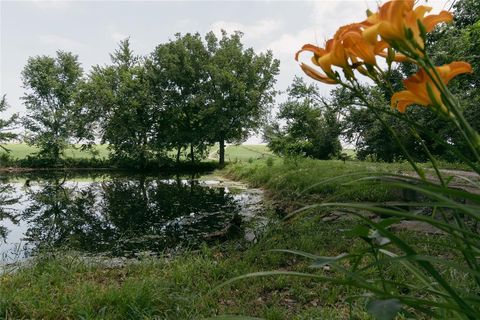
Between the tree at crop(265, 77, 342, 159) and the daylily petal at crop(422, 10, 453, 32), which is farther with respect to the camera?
the tree at crop(265, 77, 342, 159)

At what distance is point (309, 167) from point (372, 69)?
1049 cm

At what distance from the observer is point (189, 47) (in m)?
26.8

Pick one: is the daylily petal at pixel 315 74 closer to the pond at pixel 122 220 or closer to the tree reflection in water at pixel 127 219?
the pond at pixel 122 220

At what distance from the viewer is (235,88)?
23984 mm

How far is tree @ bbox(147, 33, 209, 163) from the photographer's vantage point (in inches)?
1000

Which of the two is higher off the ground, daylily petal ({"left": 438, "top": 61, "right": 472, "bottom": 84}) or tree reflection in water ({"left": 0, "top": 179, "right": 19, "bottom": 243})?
daylily petal ({"left": 438, "top": 61, "right": 472, "bottom": 84})

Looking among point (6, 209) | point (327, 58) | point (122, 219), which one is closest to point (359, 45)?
point (327, 58)

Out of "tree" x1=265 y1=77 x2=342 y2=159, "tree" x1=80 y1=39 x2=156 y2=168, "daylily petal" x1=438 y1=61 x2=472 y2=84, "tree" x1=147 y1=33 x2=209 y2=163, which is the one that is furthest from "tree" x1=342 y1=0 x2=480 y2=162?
"tree" x1=80 y1=39 x2=156 y2=168

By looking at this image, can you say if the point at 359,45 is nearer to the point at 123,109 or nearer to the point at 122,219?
the point at 122,219

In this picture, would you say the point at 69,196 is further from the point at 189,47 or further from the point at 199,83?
the point at 189,47

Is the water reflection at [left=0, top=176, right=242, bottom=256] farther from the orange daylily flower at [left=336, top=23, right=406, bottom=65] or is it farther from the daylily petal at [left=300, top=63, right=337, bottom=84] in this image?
the orange daylily flower at [left=336, top=23, right=406, bottom=65]

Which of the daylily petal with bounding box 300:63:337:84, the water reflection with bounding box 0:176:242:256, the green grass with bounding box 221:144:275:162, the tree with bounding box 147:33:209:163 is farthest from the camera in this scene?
the green grass with bounding box 221:144:275:162

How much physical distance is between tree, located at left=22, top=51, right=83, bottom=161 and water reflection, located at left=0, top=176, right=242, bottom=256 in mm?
17237

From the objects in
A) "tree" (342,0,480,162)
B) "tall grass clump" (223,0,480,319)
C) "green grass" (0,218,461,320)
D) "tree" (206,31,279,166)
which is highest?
"tree" (206,31,279,166)
